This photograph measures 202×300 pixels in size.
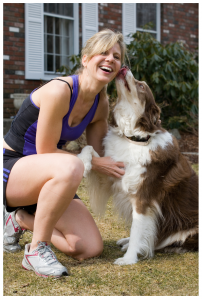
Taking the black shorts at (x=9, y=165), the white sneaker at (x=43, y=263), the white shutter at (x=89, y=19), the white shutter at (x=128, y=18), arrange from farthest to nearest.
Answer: the white shutter at (x=128, y=18) → the white shutter at (x=89, y=19) → the black shorts at (x=9, y=165) → the white sneaker at (x=43, y=263)

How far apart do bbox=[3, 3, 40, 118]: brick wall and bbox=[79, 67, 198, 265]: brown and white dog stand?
4675 millimetres

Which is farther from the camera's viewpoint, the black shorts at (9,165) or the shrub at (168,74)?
the shrub at (168,74)

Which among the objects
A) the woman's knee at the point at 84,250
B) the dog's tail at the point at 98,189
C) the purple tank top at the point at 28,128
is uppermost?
the purple tank top at the point at 28,128

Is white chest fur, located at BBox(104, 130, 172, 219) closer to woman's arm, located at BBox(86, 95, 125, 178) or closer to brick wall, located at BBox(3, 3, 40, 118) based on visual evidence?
woman's arm, located at BBox(86, 95, 125, 178)

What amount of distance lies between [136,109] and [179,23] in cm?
810

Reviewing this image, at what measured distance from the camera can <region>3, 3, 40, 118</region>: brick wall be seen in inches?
268

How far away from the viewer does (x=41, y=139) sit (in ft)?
7.30

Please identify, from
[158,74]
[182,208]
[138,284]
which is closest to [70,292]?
[138,284]

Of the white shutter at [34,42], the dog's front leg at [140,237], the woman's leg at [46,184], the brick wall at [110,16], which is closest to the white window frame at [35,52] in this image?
the white shutter at [34,42]

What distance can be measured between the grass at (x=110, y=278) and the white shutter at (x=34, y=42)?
214 inches

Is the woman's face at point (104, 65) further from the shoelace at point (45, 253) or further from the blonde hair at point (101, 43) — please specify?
the shoelace at point (45, 253)

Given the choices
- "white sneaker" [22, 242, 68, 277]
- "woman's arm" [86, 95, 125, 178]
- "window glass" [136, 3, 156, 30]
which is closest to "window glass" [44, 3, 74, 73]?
"window glass" [136, 3, 156, 30]

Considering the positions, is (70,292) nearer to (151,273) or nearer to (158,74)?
(151,273)

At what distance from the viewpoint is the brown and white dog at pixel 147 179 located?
2.50 m
